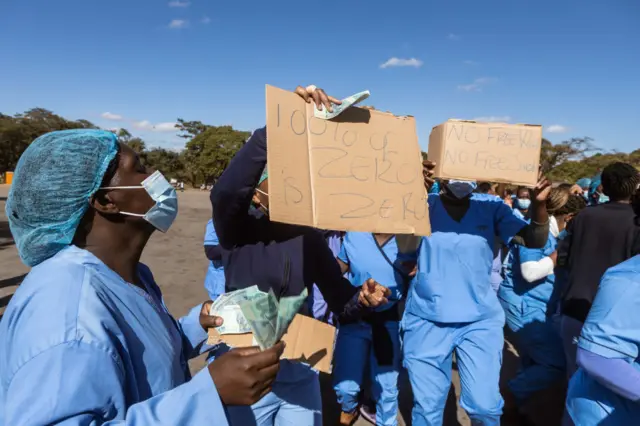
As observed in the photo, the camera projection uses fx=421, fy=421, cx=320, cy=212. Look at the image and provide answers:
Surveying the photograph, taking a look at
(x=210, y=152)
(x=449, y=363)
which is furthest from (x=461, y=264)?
(x=210, y=152)

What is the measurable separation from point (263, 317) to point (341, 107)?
0.85m

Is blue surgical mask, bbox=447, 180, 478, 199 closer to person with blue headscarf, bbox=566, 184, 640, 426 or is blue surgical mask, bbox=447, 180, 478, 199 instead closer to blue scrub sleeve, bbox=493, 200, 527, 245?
blue scrub sleeve, bbox=493, 200, 527, 245

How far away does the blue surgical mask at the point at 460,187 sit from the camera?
117 inches

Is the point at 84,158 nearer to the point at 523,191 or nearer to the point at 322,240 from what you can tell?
the point at 322,240

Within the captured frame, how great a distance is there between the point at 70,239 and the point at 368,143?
1122 mm

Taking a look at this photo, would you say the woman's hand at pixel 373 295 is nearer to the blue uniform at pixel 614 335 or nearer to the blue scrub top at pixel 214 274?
the blue uniform at pixel 614 335

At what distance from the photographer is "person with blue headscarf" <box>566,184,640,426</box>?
1641 millimetres

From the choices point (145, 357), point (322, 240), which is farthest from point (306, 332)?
point (322, 240)

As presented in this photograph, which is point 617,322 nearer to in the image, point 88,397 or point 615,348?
point 615,348

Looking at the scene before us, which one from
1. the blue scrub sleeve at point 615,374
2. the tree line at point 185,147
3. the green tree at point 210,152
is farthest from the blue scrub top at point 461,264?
the green tree at point 210,152

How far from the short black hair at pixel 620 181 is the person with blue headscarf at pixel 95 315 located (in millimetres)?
3163

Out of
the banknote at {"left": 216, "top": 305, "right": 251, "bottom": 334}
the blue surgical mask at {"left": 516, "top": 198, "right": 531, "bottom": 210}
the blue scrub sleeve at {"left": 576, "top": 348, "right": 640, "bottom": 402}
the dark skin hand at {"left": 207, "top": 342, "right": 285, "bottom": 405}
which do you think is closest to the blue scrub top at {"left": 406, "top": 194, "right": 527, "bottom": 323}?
the blue scrub sleeve at {"left": 576, "top": 348, "right": 640, "bottom": 402}

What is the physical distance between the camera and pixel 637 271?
5.60 feet

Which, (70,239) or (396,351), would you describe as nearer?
→ (70,239)
